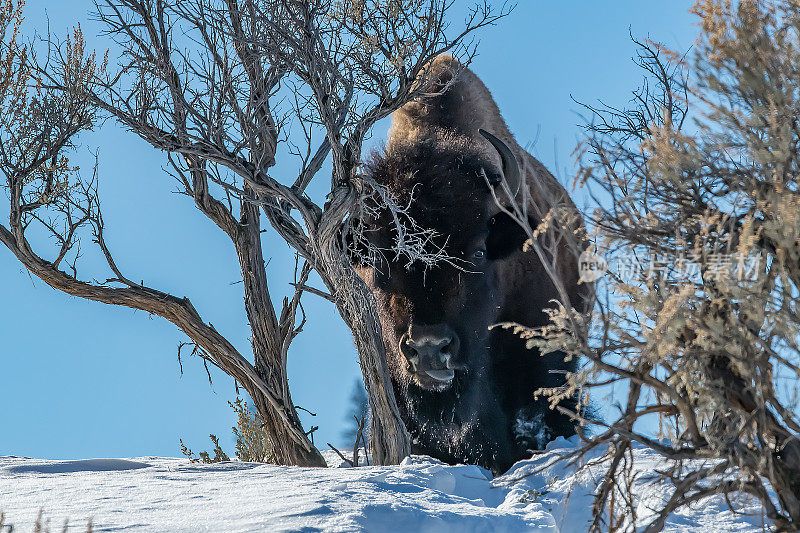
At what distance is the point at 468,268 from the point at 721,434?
158 inches

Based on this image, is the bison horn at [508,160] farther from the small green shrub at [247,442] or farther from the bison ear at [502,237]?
the small green shrub at [247,442]

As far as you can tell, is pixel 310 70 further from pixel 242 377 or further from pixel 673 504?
pixel 673 504

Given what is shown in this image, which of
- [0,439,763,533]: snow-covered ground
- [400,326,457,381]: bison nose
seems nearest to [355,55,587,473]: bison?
[400,326,457,381]: bison nose

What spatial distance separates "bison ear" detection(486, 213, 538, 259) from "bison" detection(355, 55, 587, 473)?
10 millimetres

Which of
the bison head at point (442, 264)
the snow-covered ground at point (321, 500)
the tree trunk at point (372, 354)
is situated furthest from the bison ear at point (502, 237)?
the snow-covered ground at point (321, 500)

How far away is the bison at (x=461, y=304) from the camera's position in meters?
7.38

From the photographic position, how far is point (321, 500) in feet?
15.2

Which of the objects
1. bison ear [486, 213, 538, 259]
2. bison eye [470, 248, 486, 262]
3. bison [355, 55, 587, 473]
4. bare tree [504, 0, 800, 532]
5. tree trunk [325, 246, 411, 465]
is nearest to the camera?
bare tree [504, 0, 800, 532]

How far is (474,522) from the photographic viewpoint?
4617mm

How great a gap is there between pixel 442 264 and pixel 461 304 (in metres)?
0.43

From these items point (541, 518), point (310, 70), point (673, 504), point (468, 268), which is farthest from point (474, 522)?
point (310, 70)

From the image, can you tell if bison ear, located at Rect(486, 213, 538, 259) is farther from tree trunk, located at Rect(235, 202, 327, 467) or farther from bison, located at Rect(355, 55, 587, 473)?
tree trunk, located at Rect(235, 202, 327, 467)

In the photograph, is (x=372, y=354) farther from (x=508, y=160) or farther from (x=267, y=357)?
(x=508, y=160)

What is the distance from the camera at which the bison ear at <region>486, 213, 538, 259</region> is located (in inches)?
309
